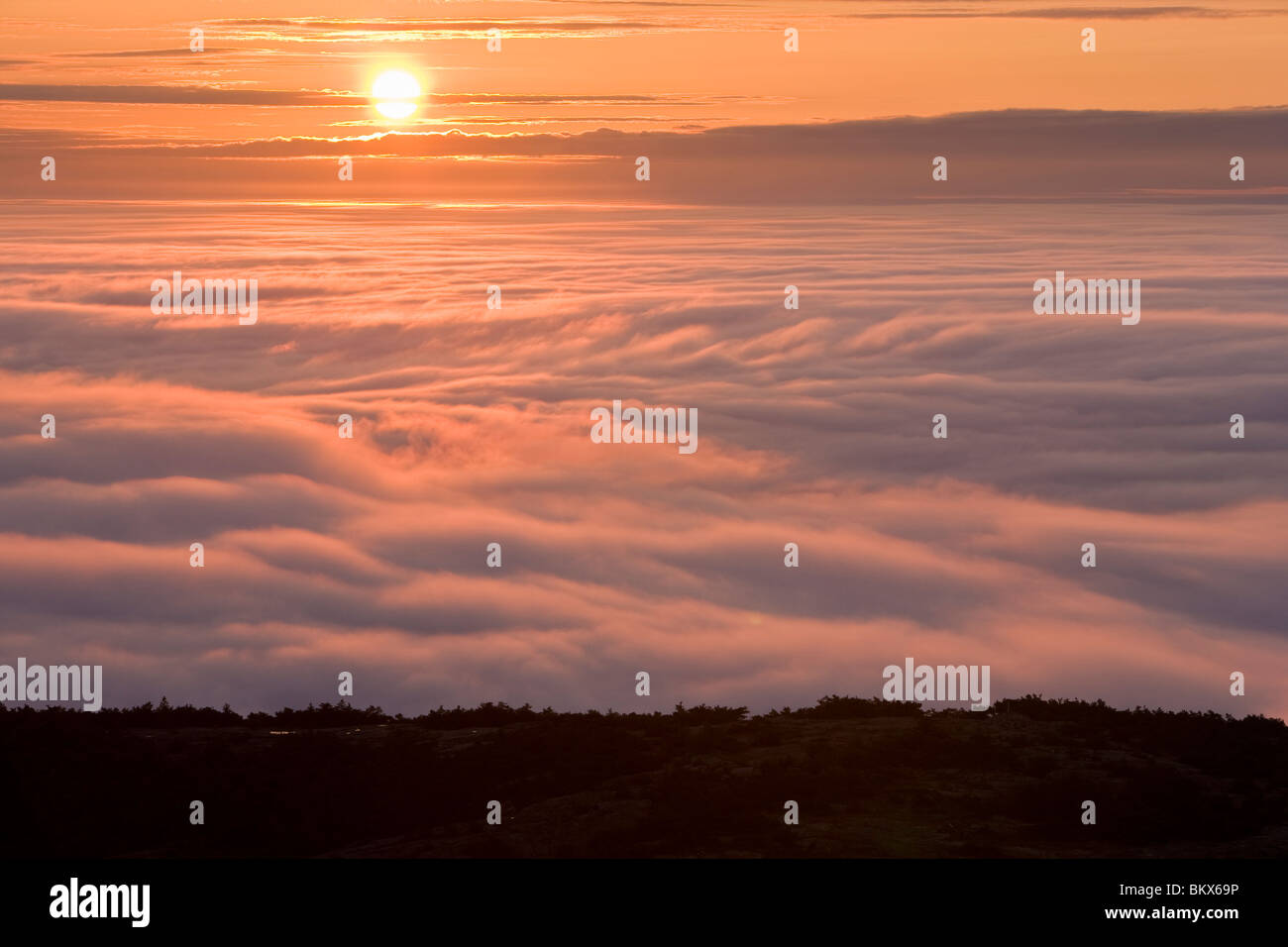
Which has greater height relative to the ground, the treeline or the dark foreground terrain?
the treeline

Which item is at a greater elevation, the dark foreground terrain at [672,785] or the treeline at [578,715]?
the treeline at [578,715]

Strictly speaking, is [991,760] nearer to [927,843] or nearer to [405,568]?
[927,843]

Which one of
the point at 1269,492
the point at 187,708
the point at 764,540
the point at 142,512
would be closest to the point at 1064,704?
the point at 187,708

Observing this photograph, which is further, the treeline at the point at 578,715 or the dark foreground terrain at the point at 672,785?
the treeline at the point at 578,715

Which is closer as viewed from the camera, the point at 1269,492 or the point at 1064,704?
the point at 1064,704

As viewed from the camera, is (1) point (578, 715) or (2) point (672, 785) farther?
(1) point (578, 715)

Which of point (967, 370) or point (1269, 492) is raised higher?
point (967, 370)

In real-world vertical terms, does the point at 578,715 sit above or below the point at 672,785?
above

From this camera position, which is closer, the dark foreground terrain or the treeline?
the dark foreground terrain
